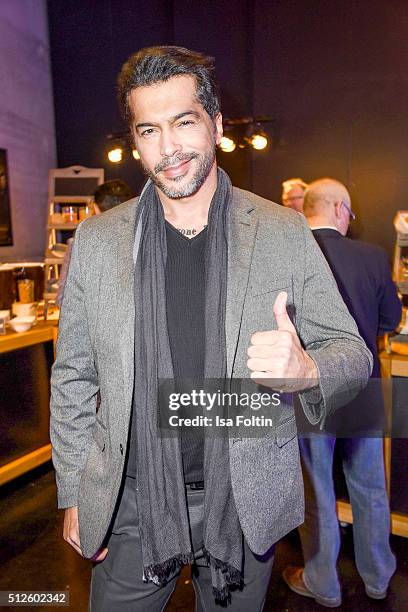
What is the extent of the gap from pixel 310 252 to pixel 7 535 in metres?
2.53

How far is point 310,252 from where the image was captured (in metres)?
1.32

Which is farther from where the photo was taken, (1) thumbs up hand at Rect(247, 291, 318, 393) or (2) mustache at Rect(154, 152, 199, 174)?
(2) mustache at Rect(154, 152, 199, 174)

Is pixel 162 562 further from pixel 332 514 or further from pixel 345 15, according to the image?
pixel 345 15

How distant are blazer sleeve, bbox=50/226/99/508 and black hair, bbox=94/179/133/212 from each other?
6.62 ft

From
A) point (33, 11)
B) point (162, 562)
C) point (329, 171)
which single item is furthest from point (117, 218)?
point (33, 11)

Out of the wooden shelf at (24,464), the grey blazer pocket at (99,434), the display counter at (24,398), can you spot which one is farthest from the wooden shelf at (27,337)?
the grey blazer pocket at (99,434)

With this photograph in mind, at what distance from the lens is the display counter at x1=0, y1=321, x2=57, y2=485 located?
3.22 meters

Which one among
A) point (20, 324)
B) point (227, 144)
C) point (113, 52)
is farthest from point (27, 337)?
point (113, 52)

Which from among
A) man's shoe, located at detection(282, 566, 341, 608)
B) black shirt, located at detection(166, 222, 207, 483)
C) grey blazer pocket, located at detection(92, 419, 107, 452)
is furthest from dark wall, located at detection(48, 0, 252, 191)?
grey blazer pocket, located at detection(92, 419, 107, 452)

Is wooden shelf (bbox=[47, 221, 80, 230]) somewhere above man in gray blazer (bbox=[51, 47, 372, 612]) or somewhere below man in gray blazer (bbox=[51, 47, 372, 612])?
above

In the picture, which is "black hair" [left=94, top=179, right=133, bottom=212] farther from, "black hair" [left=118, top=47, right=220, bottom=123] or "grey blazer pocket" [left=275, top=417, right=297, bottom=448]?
"grey blazer pocket" [left=275, top=417, right=297, bottom=448]

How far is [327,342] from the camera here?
4.21ft

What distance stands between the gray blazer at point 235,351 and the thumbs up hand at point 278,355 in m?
0.14

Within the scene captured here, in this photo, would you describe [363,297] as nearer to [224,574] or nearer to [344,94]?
[224,574]
